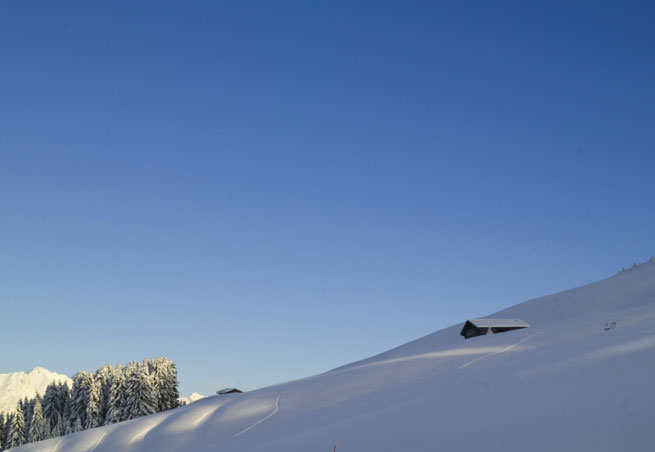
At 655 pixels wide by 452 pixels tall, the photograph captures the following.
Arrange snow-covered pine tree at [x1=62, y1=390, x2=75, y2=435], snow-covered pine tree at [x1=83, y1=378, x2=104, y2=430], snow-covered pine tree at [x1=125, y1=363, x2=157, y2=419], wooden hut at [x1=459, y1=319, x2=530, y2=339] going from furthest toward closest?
snow-covered pine tree at [x1=62, y1=390, x2=75, y2=435] < snow-covered pine tree at [x1=83, y1=378, x2=104, y2=430] < snow-covered pine tree at [x1=125, y1=363, x2=157, y2=419] < wooden hut at [x1=459, y1=319, x2=530, y2=339]

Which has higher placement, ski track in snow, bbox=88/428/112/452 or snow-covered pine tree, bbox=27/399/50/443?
snow-covered pine tree, bbox=27/399/50/443

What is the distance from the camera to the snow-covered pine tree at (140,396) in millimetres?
63562

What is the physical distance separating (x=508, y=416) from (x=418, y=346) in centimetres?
5375

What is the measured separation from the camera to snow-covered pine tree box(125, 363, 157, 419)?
209 ft

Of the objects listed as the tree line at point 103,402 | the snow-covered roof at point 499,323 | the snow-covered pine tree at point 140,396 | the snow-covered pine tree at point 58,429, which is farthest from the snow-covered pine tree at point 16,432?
the snow-covered roof at point 499,323

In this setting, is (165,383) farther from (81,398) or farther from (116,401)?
(81,398)

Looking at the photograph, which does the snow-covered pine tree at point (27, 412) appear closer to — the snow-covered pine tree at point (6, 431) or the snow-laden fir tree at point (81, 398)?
the snow-covered pine tree at point (6, 431)

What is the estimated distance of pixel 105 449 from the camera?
1176 inches

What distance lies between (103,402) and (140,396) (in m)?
12.1

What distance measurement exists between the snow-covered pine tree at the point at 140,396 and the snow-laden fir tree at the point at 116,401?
204cm

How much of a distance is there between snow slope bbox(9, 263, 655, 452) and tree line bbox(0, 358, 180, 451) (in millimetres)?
29193

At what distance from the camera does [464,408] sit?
15375 mm

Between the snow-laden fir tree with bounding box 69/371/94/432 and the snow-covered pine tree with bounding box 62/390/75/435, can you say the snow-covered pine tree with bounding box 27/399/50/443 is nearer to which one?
the snow-covered pine tree with bounding box 62/390/75/435

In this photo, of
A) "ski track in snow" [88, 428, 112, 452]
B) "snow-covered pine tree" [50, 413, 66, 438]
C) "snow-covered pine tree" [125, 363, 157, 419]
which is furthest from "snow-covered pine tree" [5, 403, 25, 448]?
"ski track in snow" [88, 428, 112, 452]
